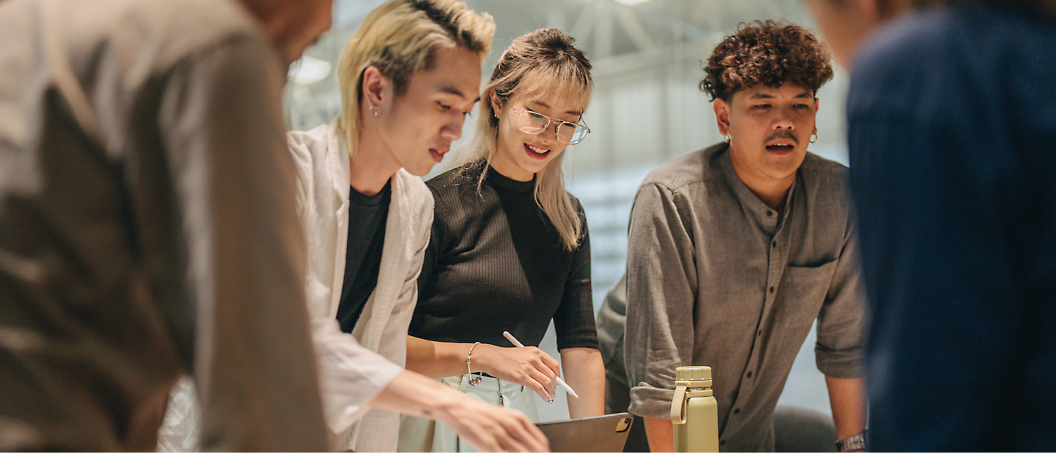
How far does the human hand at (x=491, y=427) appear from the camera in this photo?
0.88 m

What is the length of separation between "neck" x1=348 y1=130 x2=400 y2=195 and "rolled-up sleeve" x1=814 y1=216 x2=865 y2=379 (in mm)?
1267

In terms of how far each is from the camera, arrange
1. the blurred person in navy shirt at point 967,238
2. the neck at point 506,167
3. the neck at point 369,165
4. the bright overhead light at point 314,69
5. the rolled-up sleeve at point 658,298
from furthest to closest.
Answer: the bright overhead light at point 314,69 < the neck at point 506,167 < the rolled-up sleeve at point 658,298 < the neck at point 369,165 < the blurred person in navy shirt at point 967,238

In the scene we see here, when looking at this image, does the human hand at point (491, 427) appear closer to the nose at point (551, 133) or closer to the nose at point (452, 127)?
the nose at point (452, 127)

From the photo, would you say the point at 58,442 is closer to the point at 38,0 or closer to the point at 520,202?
the point at 38,0

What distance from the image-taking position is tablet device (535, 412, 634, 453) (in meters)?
1.16

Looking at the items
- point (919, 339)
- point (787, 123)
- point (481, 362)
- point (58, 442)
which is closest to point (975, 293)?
point (919, 339)

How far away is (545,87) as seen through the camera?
184 cm

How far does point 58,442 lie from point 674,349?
143 centimetres

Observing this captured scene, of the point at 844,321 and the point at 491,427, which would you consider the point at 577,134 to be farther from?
the point at 491,427

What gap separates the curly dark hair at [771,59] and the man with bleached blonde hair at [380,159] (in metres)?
0.84

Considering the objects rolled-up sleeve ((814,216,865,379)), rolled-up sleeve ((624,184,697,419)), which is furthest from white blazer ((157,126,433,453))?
rolled-up sleeve ((814,216,865,379))

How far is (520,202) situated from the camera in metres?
1.95

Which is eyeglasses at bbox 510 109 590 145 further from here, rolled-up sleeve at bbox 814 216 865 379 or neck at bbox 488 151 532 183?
rolled-up sleeve at bbox 814 216 865 379

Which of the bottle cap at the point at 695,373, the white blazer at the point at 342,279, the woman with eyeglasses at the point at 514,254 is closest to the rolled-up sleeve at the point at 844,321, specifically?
the woman with eyeglasses at the point at 514,254
